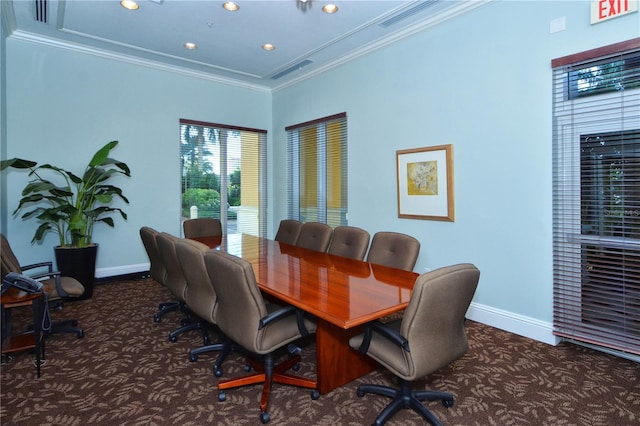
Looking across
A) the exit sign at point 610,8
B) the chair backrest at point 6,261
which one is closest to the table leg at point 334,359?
the chair backrest at point 6,261

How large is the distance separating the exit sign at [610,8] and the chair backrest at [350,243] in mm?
2598

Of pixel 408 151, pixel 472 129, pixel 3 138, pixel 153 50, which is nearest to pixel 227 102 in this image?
pixel 153 50

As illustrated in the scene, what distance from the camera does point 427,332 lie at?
6.05ft

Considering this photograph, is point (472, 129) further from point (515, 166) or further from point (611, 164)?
point (611, 164)

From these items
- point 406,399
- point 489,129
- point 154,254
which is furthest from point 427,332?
point 154,254

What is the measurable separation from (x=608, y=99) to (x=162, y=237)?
12.6ft

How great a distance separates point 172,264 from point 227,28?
9.64ft

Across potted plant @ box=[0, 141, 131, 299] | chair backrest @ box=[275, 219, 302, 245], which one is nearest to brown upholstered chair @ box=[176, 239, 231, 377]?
chair backrest @ box=[275, 219, 302, 245]

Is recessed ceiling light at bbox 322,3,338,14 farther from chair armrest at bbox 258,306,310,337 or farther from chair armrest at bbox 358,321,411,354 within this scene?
chair armrest at bbox 358,321,411,354

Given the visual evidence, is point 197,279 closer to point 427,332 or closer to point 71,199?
point 427,332

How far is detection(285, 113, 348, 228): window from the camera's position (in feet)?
17.4

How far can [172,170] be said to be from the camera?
562cm

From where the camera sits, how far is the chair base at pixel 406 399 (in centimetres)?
200

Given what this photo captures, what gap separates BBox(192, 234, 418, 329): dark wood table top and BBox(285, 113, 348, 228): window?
192cm
